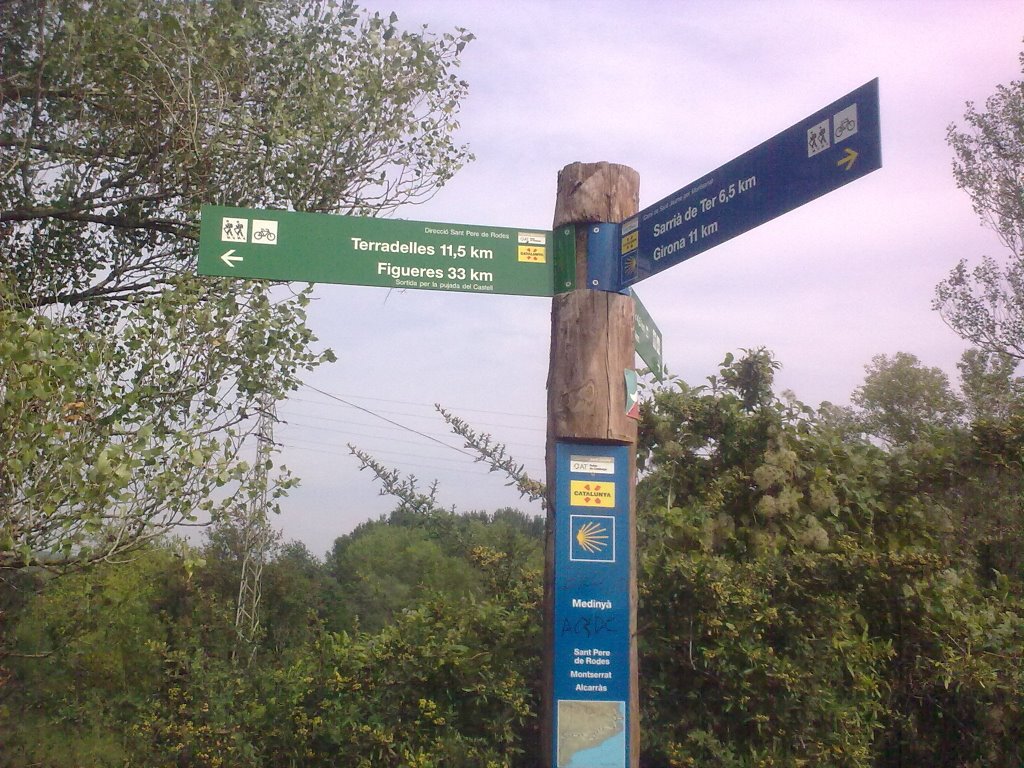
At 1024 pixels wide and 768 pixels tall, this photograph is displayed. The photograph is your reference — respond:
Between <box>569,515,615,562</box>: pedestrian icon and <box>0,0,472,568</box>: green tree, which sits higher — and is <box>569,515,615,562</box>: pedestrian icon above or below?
below

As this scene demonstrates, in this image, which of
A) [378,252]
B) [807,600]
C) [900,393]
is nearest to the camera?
[378,252]

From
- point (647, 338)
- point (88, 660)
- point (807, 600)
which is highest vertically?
point (647, 338)

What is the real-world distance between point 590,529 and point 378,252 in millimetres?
1464

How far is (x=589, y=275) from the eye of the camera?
3.79 m

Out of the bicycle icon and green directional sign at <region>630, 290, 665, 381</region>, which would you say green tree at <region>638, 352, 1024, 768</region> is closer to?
green directional sign at <region>630, 290, 665, 381</region>

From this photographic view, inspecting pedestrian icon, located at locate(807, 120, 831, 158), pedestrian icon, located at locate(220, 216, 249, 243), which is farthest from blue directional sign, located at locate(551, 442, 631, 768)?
pedestrian icon, located at locate(220, 216, 249, 243)

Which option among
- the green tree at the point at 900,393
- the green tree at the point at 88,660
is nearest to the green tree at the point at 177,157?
the green tree at the point at 88,660

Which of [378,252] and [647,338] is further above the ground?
[378,252]

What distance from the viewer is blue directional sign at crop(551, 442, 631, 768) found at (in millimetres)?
3361

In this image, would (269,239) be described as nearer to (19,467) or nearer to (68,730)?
(19,467)

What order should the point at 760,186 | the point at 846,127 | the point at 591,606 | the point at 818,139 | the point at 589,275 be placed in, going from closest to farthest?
1. the point at 846,127
2. the point at 818,139
3. the point at 760,186
4. the point at 591,606
5. the point at 589,275

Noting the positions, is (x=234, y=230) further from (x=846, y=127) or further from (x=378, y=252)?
(x=846, y=127)

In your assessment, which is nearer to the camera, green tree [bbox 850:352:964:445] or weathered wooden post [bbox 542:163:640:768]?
weathered wooden post [bbox 542:163:640:768]

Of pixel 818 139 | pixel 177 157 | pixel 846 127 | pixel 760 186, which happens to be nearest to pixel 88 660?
pixel 177 157
